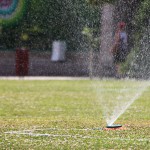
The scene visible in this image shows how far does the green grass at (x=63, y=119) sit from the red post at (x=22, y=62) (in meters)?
4.36

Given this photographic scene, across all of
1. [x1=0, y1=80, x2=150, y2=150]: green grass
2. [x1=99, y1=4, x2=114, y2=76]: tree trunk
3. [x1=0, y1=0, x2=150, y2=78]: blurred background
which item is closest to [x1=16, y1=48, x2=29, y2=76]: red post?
[x1=0, y1=0, x2=150, y2=78]: blurred background

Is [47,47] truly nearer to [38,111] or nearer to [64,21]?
[64,21]

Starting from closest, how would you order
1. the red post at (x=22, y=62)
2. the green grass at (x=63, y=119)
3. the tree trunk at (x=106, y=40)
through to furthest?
the green grass at (x=63, y=119) → the tree trunk at (x=106, y=40) → the red post at (x=22, y=62)

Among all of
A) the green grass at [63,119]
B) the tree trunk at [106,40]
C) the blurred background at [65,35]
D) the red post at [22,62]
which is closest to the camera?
the green grass at [63,119]

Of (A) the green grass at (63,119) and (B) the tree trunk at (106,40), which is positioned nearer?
(A) the green grass at (63,119)

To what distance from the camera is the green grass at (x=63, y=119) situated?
8.84 meters

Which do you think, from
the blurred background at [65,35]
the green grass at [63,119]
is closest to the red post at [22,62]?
the blurred background at [65,35]

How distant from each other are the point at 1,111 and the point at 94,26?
11619 mm

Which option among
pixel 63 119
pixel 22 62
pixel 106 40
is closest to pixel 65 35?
pixel 22 62

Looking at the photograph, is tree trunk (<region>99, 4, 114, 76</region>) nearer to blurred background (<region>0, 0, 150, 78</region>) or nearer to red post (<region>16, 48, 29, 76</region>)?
blurred background (<region>0, 0, 150, 78</region>)

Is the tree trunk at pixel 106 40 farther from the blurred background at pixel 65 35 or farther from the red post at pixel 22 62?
the red post at pixel 22 62

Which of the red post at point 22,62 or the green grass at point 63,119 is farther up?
the green grass at point 63,119

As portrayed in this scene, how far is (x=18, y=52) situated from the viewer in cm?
2386

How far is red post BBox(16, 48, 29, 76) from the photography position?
23.7 metres
